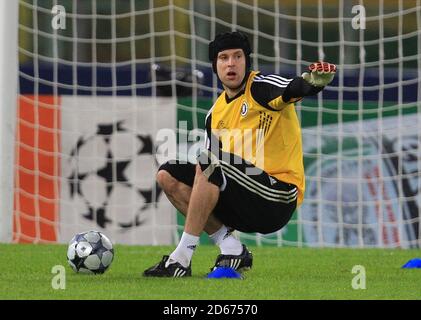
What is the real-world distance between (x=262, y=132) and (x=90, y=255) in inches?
50.4

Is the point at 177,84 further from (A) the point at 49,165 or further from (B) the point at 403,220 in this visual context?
(B) the point at 403,220

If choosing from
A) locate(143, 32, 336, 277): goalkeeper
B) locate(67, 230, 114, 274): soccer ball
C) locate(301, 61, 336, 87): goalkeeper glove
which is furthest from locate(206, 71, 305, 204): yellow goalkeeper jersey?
locate(67, 230, 114, 274): soccer ball

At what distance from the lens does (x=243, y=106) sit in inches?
273

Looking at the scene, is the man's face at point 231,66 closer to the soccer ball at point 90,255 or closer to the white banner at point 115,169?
the soccer ball at point 90,255

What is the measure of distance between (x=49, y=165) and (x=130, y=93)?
1.06m

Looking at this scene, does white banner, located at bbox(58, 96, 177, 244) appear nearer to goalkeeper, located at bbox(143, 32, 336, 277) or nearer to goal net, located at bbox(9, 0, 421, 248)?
goal net, located at bbox(9, 0, 421, 248)

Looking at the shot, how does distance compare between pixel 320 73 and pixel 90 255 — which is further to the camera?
pixel 90 255

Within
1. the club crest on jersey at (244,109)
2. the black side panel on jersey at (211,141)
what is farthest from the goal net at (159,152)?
the club crest on jersey at (244,109)

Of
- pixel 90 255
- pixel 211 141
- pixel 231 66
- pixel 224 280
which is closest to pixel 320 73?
pixel 231 66

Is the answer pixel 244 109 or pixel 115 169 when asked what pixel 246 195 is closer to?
pixel 244 109

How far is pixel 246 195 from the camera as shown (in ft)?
22.3

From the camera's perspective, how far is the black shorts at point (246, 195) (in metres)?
6.71

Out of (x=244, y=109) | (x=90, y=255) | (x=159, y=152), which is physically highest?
(x=159, y=152)

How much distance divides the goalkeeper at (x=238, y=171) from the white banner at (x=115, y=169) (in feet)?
12.6
